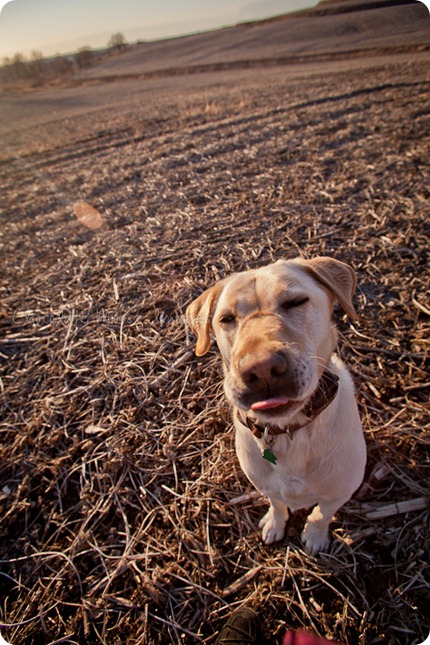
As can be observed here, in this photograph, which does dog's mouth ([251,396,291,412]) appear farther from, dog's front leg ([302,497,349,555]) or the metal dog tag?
dog's front leg ([302,497,349,555])

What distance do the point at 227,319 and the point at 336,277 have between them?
0.72 metres

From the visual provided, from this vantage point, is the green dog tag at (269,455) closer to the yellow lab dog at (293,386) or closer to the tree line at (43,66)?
the yellow lab dog at (293,386)

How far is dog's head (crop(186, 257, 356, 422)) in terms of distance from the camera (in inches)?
60.6

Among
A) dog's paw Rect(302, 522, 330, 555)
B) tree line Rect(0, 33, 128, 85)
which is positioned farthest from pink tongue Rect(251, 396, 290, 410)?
tree line Rect(0, 33, 128, 85)

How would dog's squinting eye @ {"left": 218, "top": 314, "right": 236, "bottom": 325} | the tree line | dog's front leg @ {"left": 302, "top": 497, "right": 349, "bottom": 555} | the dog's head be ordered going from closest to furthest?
the dog's head, dog's squinting eye @ {"left": 218, "top": 314, "right": 236, "bottom": 325}, dog's front leg @ {"left": 302, "top": 497, "right": 349, "bottom": 555}, the tree line

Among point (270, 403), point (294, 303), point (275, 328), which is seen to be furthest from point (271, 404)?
point (294, 303)

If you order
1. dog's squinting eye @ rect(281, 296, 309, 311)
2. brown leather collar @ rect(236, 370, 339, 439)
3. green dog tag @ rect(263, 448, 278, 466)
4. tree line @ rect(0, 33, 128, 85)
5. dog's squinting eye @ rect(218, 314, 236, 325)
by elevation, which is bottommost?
green dog tag @ rect(263, 448, 278, 466)

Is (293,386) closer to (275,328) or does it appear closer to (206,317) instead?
(275,328)

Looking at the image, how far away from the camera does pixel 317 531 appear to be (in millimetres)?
2322

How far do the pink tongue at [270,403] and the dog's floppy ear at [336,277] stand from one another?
0.80 metres

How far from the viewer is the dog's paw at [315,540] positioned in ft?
7.66

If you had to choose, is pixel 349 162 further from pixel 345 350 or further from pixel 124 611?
pixel 124 611

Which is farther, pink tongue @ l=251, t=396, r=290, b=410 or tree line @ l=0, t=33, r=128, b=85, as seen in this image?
tree line @ l=0, t=33, r=128, b=85

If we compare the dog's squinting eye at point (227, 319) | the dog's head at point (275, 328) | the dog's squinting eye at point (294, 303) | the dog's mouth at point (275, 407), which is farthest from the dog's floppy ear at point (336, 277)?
the dog's mouth at point (275, 407)
